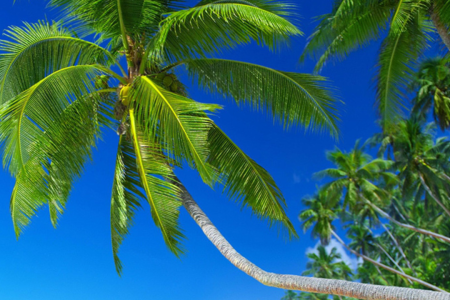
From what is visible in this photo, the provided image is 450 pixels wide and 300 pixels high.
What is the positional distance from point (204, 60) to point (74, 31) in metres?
2.28

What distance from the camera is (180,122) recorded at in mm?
4992

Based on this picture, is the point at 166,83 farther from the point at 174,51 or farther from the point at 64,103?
the point at 64,103

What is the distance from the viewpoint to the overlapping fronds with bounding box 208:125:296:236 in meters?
6.47

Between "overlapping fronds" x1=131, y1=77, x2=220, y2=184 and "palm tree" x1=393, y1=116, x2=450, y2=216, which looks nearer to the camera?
"overlapping fronds" x1=131, y1=77, x2=220, y2=184

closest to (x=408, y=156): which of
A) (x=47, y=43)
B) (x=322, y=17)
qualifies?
(x=322, y=17)

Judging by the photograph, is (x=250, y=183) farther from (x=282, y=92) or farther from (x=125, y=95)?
(x=125, y=95)

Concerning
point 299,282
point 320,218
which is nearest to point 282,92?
point 299,282

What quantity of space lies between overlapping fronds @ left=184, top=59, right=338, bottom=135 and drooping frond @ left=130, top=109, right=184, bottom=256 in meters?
1.77

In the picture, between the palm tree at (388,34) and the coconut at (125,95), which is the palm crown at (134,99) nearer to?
the coconut at (125,95)

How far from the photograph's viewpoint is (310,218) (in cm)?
3350

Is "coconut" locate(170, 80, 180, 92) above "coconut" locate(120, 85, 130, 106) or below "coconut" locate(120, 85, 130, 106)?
above

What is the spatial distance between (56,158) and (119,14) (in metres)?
2.27

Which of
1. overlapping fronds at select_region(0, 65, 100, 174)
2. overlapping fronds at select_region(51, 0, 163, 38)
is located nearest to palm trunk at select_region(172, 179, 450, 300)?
overlapping fronds at select_region(0, 65, 100, 174)

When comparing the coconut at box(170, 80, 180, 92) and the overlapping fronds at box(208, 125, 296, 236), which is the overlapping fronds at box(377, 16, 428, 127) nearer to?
the overlapping fronds at box(208, 125, 296, 236)
